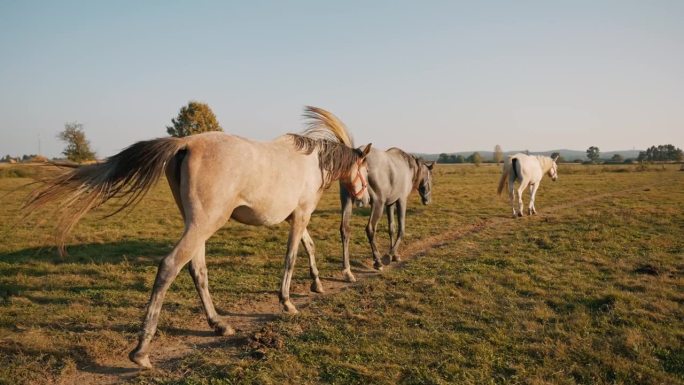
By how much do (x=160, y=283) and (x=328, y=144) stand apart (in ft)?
11.2

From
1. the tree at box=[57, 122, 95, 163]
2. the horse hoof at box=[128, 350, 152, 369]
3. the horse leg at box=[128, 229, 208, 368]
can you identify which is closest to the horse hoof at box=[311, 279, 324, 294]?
the horse leg at box=[128, 229, 208, 368]

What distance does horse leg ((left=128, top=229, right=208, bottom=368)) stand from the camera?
4.13 metres

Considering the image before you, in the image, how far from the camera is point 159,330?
5.00m

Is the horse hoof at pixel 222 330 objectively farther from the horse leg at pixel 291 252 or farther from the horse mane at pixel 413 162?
the horse mane at pixel 413 162

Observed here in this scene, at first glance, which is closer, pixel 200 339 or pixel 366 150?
pixel 200 339

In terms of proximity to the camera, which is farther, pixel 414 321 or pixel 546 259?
pixel 546 259

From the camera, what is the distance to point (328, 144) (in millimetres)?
6484

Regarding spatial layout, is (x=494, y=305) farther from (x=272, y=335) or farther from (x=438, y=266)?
(x=272, y=335)

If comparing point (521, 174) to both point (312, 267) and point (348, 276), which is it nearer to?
point (348, 276)

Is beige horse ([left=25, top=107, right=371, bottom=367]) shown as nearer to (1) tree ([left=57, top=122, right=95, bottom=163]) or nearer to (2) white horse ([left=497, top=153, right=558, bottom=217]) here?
(2) white horse ([left=497, top=153, right=558, bottom=217])

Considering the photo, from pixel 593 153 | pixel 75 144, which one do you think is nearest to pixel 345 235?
pixel 75 144

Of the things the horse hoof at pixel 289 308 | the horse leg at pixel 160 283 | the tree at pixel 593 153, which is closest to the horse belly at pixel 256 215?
the horse leg at pixel 160 283

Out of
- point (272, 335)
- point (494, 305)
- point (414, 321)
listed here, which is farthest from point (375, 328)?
point (494, 305)

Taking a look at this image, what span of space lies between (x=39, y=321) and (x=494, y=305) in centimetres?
657
